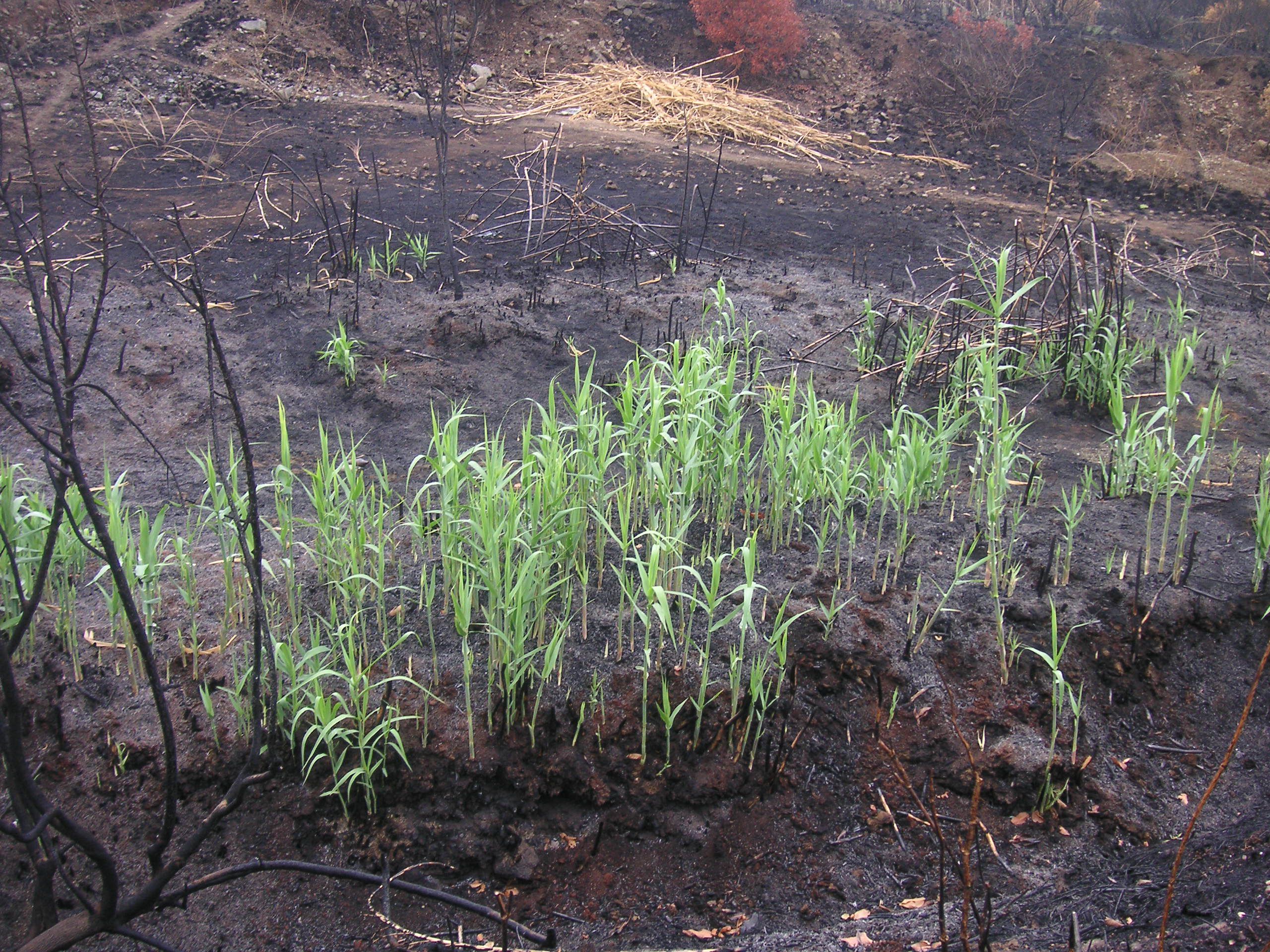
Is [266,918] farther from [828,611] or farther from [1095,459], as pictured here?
[1095,459]

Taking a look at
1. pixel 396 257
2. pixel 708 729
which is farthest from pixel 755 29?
pixel 708 729

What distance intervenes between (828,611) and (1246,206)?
7972mm

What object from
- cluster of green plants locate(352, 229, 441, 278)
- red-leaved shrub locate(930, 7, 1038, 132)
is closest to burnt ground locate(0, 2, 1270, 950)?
cluster of green plants locate(352, 229, 441, 278)

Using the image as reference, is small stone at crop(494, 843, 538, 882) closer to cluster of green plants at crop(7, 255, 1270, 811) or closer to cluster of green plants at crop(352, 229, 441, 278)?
cluster of green plants at crop(7, 255, 1270, 811)

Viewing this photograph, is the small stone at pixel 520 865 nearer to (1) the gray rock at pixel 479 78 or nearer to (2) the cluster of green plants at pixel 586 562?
(2) the cluster of green plants at pixel 586 562

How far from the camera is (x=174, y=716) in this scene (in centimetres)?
263

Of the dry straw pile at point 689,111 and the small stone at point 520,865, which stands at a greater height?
the dry straw pile at point 689,111

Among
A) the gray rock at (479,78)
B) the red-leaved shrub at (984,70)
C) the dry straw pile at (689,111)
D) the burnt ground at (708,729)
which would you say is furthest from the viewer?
Result: the gray rock at (479,78)

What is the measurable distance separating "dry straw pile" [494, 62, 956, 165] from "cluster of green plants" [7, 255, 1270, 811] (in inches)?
248

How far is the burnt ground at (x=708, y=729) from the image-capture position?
2240mm

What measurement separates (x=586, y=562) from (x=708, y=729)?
72 centimetres

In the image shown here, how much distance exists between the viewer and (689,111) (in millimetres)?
9914

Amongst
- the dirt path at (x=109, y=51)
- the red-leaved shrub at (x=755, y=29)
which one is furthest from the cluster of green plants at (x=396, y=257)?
the red-leaved shrub at (x=755, y=29)

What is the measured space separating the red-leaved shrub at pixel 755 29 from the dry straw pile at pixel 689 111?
0.52 meters
